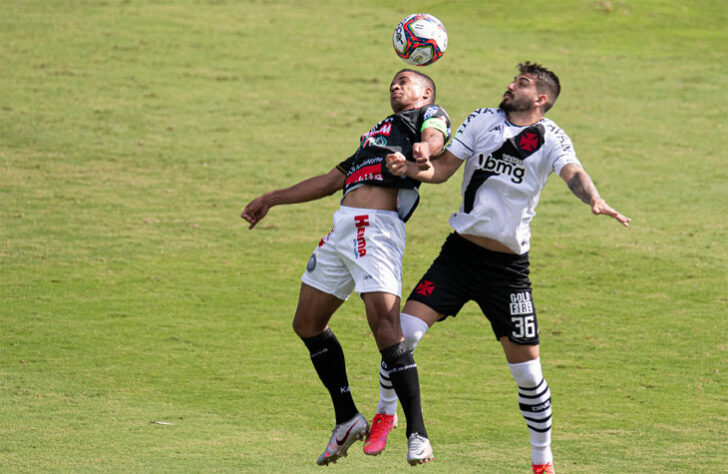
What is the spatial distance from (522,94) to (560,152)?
482mm

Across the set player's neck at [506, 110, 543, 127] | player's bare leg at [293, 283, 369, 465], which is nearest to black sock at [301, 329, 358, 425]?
player's bare leg at [293, 283, 369, 465]

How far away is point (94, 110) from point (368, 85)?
535 cm

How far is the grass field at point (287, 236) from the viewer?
7.66m

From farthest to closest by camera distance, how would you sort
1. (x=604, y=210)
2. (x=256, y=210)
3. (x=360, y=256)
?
(x=256, y=210)
(x=360, y=256)
(x=604, y=210)

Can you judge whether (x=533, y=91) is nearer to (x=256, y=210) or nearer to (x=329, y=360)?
(x=256, y=210)

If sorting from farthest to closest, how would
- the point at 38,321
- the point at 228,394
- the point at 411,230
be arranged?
the point at 411,230 < the point at 38,321 < the point at 228,394

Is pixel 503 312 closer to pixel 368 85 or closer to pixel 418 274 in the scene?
pixel 418 274

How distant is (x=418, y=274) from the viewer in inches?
472

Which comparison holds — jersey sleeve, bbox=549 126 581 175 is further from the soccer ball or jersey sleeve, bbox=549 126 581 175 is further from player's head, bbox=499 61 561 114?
the soccer ball

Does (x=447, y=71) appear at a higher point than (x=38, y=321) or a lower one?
higher

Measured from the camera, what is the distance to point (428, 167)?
580 cm

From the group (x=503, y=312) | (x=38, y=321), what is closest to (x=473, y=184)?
(x=503, y=312)

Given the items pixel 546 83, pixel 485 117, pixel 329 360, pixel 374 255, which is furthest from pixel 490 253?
pixel 329 360

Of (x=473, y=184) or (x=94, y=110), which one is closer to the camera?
(x=473, y=184)
